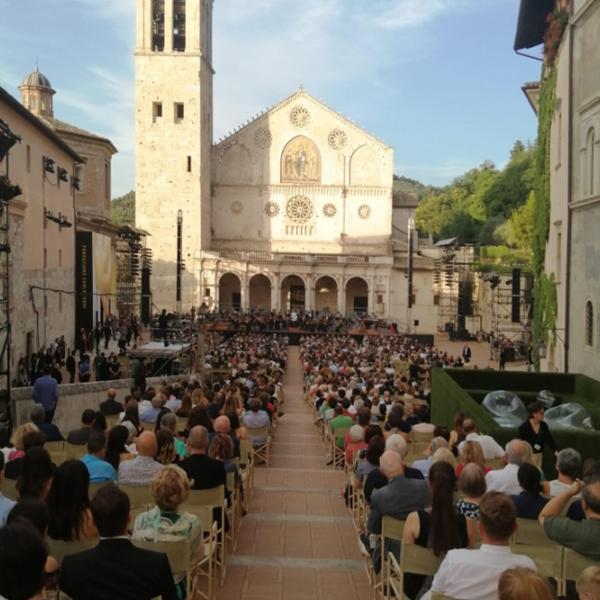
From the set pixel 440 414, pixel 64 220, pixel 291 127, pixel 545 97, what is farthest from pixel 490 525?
pixel 291 127

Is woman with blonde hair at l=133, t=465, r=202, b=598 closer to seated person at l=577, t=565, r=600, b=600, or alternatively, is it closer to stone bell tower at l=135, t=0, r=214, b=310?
seated person at l=577, t=565, r=600, b=600

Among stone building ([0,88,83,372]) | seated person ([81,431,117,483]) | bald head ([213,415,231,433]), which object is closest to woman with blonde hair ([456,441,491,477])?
bald head ([213,415,231,433])

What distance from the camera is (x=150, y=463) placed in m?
6.14

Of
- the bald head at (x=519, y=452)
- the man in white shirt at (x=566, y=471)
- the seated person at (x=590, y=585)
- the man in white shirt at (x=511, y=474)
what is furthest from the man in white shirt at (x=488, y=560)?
the bald head at (x=519, y=452)

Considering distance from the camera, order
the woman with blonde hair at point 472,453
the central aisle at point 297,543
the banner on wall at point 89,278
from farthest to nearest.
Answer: the banner on wall at point 89,278
the woman with blonde hair at point 472,453
the central aisle at point 297,543

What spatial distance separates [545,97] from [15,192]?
665 inches

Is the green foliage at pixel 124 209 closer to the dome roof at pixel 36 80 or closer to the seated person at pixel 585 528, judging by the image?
the dome roof at pixel 36 80

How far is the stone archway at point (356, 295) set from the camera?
2132 inches

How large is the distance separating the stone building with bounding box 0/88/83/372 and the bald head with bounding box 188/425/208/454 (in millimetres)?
13884

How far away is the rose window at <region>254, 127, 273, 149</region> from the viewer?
54844mm

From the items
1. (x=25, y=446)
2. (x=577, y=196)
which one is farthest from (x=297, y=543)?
(x=577, y=196)

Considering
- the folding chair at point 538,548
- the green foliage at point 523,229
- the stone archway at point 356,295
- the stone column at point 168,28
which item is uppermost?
the stone column at point 168,28

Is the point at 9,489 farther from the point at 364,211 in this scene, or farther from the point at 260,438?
the point at 364,211

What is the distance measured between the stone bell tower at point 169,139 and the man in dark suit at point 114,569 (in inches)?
1907
